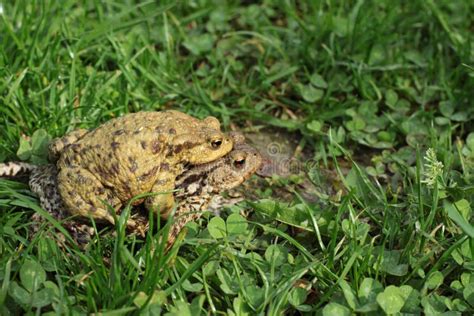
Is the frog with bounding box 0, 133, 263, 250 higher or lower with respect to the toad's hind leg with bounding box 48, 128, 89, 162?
lower

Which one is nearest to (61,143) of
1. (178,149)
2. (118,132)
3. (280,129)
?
(118,132)

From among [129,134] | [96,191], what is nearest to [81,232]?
[96,191]

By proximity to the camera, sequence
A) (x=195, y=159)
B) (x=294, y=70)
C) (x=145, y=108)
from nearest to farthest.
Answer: (x=195, y=159), (x=145, y=108), (x=294, y=70)

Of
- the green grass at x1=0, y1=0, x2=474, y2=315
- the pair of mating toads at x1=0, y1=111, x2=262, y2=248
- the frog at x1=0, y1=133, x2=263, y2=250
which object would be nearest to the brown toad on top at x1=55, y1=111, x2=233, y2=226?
the pair of mating toads at x1=0, y1=111, x2=262, y2=248

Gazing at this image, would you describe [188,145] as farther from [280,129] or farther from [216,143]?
[280,129]

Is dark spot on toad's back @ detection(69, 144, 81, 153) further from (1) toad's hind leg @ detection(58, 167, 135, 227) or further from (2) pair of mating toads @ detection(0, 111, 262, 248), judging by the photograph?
(1) toad's hind leg @ detection(58, 167, 135, 227)

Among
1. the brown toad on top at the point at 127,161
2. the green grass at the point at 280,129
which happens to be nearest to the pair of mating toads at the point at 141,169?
the brown toad on top at the point at 127,161

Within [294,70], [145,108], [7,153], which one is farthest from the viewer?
[294,70]

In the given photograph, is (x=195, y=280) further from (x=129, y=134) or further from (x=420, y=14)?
(x=420, y=14)
